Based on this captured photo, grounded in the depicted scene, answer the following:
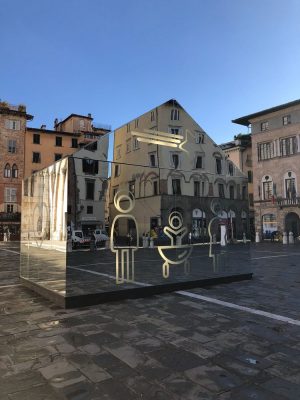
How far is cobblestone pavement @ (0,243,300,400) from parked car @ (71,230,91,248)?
4.30ft

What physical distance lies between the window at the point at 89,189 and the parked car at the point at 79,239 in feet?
2.50

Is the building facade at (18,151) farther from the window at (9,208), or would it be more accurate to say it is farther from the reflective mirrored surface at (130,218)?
the reflective mirrored surface at (130,218)

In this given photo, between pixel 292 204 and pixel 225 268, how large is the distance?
105 feet

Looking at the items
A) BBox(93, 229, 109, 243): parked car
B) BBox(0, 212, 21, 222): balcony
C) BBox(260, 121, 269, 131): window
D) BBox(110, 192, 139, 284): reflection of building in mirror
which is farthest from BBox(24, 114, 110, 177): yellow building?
BBox(93, 229, 109, 243): parked car

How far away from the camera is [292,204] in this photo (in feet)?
131

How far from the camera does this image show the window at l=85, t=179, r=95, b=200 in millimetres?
7879

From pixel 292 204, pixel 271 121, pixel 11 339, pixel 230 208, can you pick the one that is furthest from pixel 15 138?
pixel 11 339

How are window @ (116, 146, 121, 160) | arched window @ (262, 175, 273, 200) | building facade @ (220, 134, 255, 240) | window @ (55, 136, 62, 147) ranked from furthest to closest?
window @ (55, 136, 62, 147), building facade @ (220, 134, 255, 240), arched window @ (262, 175, 273, 200), window @ (116, 146, 121, 160)

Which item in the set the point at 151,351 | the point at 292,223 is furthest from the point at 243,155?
the point at 151,351

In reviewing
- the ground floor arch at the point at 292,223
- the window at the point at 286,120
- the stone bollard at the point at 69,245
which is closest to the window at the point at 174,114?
the stone bollard at the point at 69,245

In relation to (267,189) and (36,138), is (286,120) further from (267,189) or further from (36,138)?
(36,138)

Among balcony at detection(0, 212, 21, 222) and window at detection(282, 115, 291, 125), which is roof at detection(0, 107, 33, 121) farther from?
window at detection(282, 115, 291, 125)

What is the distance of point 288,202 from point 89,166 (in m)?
36.2

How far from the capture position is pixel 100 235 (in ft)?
27.2
